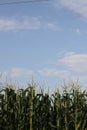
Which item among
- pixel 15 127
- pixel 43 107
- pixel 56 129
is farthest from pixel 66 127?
pixel 15 127

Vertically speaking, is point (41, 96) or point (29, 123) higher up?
point (41, 96)

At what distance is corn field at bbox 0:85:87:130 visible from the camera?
1202 cm

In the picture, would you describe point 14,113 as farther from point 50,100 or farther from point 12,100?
point 50,100

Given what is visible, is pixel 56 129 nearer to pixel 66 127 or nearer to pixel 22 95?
pixel 66 127

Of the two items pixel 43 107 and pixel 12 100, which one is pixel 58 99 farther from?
pixel 12 100

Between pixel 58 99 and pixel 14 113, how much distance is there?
A: 189 centimetres

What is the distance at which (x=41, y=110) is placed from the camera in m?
12.4

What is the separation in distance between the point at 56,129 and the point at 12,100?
7.14 ft

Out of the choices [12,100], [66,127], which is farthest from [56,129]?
[12,100]

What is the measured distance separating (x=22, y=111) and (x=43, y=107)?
34.0 inches

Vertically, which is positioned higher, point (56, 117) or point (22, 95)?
point (22, 95)

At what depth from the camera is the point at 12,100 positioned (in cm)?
1265

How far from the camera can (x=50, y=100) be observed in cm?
1266

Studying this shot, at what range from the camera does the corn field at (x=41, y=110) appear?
12.0 metres
